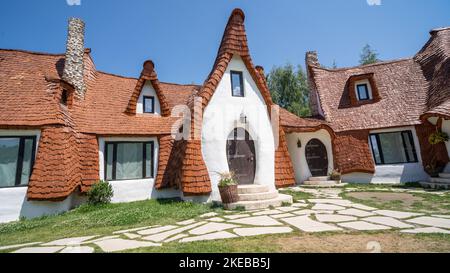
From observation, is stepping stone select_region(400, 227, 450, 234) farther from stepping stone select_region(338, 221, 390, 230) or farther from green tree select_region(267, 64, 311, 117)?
green tree select_region(267, 64, 311, 117)

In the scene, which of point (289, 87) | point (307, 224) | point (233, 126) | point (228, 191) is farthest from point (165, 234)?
point (289, 87)

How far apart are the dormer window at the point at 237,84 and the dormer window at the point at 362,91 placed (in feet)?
32.6

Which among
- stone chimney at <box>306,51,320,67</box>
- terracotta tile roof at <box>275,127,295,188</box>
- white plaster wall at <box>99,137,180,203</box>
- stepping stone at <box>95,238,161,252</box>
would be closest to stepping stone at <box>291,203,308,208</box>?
terracotta tile roof at <box>275,127,295,188</box>

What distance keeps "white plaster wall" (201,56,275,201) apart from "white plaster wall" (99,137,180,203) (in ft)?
10.3

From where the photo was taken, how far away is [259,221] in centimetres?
554

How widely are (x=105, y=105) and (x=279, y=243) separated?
1060 centimetres

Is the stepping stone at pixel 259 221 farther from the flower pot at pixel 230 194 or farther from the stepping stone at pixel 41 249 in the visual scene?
the stepping stone at pixel 41 249

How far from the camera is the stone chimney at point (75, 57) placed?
10539 mm

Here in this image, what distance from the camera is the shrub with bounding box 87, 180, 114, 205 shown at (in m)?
8.40
